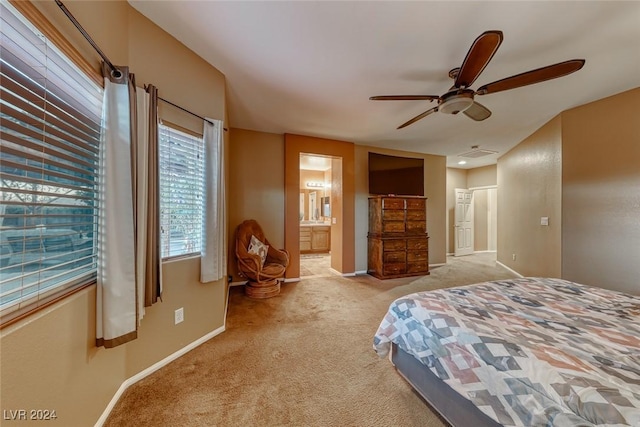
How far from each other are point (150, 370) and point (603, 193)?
17.2 ft

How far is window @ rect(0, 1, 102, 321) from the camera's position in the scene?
35.4 inches

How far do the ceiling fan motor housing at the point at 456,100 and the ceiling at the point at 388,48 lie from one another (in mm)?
420

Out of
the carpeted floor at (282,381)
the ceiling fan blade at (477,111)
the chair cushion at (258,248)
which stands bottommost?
the carpeted floor at (282,381)

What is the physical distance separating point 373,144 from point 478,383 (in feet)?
14.7

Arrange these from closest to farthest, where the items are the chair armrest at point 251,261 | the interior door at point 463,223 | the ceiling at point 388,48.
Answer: the ceiling at point 388,48
the chair armrest at point 251,261
the interior door at point 463,223

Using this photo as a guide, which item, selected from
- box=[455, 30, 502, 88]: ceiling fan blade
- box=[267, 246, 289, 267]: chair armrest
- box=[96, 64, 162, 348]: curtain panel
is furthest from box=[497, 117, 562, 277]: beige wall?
box=[96, 64, 162, 348]: curtain panel

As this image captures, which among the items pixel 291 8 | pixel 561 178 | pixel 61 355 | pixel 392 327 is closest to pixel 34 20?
pixel 291 8

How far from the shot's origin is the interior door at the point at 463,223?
280 inches

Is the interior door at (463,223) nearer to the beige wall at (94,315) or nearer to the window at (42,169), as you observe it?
the beige wall at (94,315)

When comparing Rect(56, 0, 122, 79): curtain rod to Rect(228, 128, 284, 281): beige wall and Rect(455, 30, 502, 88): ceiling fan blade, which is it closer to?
Rect(455, 30, 502, 88): ceiling fan blade

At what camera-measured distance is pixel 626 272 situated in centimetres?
275

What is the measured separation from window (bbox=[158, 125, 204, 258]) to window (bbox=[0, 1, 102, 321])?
60 centimetres

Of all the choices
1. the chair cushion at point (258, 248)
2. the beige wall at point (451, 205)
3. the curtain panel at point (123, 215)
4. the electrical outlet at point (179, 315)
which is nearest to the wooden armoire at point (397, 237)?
the chair cushion at point (258, 248)

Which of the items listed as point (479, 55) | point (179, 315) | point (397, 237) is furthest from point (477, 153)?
point (179, 315)
